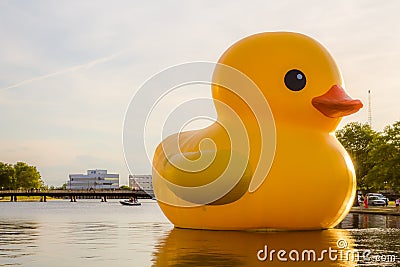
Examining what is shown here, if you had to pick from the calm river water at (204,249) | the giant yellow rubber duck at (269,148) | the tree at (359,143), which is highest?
the tree at (359,143)

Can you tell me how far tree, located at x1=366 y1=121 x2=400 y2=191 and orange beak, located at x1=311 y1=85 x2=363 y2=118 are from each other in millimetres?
24643

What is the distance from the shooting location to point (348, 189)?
61.8 feet

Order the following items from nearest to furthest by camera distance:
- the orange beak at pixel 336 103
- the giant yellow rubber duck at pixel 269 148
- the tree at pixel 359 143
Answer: the giant yellow rubber duck at pixel 269 148
the orange beak at pixel 336 103
the tree at pixel 359 143

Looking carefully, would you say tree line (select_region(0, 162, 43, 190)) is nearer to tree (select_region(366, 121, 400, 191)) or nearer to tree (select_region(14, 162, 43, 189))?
tree (select_region(14, 162, 43, 189))

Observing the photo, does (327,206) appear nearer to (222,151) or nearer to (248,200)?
(248,200)

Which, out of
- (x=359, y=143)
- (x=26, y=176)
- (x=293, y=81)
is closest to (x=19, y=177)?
(x=26, y=176)

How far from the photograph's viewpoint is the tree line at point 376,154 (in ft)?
139

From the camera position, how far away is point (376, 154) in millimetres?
43844

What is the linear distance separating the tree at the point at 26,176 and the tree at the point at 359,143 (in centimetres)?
10305

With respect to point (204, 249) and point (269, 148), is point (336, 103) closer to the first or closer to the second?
point (269, 148)

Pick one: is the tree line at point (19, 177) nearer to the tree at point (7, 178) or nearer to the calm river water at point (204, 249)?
the tree at point (7, 178)

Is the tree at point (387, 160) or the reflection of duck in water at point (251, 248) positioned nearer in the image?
the reflection of duck in water at point (251, 248)

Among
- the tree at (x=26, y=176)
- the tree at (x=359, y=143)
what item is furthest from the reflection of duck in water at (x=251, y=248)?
the tree at (x=26, y=176)

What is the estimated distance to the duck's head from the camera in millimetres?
18688
